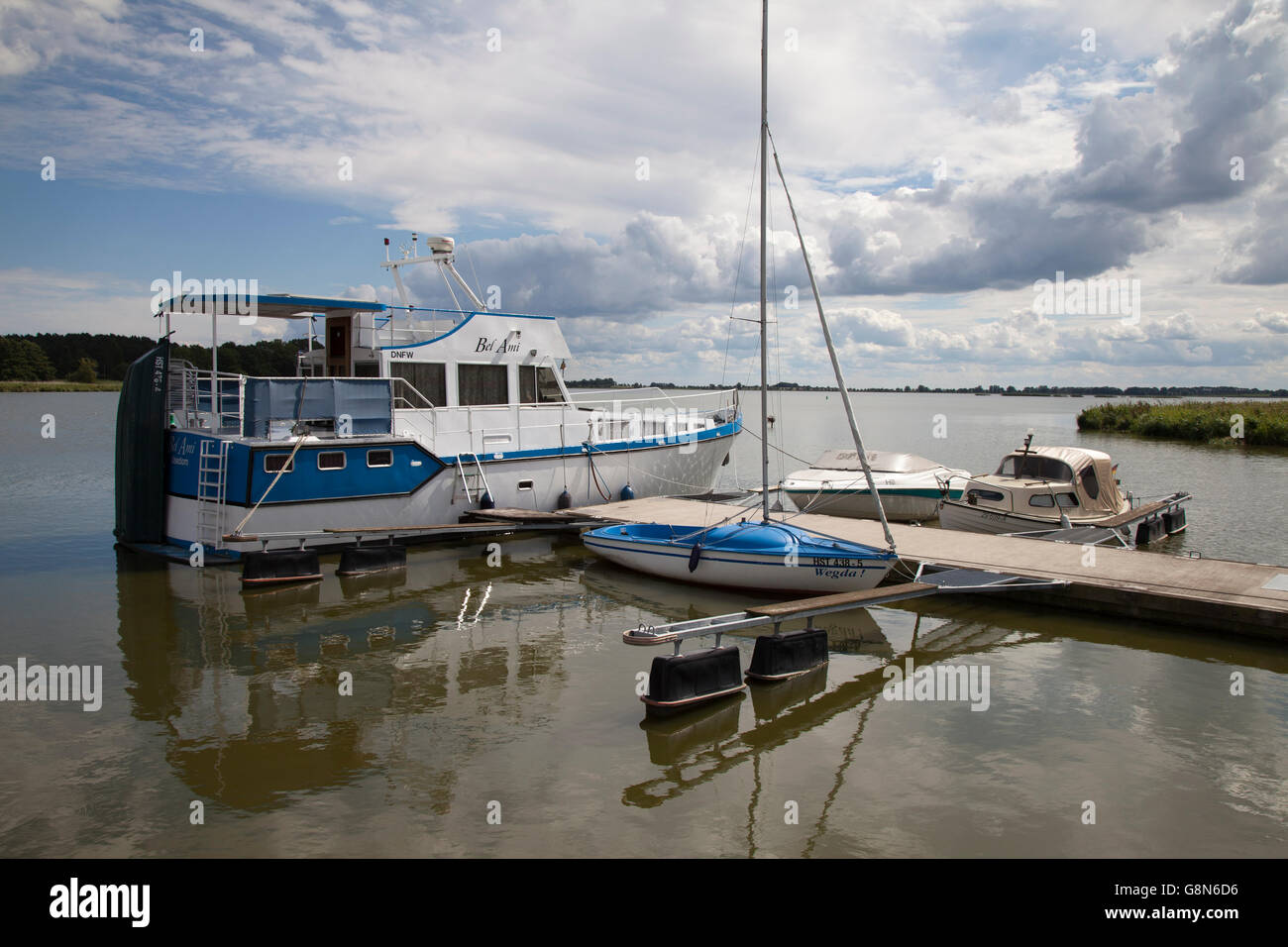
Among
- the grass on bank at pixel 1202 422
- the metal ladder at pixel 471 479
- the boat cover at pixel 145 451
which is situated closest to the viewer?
the boat cover at pixel 145 451

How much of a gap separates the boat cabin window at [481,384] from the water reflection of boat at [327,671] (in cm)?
519

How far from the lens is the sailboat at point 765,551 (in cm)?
1220

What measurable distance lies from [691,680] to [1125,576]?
770 centimetres

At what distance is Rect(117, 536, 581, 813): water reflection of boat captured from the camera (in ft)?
23.8

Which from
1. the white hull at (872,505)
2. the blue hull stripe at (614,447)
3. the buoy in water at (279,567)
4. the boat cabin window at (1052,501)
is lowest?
the buoy in water at (279,567)

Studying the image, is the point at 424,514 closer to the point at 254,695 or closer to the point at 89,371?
the point at 254,695

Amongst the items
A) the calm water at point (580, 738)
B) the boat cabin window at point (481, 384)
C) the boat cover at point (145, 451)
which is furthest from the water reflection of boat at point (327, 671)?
the boat cabin window at point (481, 384)

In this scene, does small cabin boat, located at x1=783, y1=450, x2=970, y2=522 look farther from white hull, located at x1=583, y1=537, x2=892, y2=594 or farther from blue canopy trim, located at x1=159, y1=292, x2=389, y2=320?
blue canopy trim, located at x1=159, y1=292, x2=389, y2=320

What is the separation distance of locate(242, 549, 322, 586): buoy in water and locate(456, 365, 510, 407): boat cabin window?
5983mm

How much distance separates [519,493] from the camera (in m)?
18.7

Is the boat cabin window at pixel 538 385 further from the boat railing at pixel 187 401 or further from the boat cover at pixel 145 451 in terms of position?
the boat cover at pixel 145 451

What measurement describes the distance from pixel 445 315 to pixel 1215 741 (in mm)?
16681

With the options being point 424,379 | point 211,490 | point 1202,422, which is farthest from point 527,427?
point 1202,422

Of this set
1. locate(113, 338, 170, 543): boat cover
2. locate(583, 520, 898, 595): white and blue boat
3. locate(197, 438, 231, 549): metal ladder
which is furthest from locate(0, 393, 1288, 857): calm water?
locate(113, 338, 170, 543): boat cover
